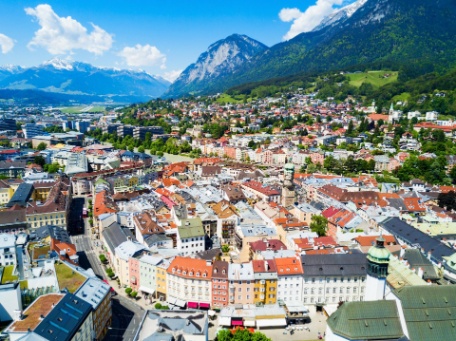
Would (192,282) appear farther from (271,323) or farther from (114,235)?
(114,235)

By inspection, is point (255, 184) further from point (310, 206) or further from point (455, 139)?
point (455, 139)

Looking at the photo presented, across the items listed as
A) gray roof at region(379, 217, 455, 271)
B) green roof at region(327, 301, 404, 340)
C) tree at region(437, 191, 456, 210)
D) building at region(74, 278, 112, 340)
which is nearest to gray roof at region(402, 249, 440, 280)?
gray roof at region(379, 217, 455, 271)

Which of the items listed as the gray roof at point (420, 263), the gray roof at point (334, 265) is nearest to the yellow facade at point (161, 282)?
the gray roof at point (334, 265)

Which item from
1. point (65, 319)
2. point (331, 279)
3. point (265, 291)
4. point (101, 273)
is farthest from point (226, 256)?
point (65, 319)

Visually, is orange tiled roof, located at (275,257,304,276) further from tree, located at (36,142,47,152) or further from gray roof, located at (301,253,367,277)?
tree, located at (36,142,47,152)

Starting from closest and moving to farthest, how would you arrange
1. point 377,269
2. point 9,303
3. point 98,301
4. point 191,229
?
point 377,269
point 9,303
point 98,301
point 191,229
